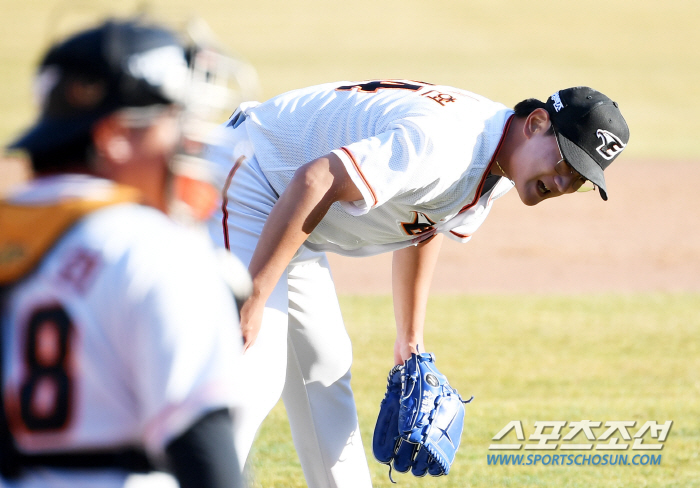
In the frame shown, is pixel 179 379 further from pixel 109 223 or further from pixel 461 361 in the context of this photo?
pixel 461 361

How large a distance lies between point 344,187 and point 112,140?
4.15 ft

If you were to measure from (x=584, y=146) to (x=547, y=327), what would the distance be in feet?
14.5

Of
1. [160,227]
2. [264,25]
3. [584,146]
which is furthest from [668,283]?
[264,25]

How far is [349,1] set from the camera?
31.7 m

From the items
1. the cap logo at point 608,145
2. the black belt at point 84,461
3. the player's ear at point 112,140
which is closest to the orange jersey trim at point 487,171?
the cap logo at point 608,145

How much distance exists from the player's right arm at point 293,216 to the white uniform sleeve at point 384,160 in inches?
1.2

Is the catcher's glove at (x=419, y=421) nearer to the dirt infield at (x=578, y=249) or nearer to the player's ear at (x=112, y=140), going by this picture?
the player's ear at (x=112, y=140)

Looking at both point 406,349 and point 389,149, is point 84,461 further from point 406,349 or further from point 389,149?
point 406,349

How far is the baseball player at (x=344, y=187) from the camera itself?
2602mm

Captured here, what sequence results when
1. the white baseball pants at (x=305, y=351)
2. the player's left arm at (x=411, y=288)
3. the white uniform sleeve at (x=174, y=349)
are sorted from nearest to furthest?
1. the white uniform sleeve at (x=174, y=349)
2. the white baseball pants at (x=305, y=351)
3. the player's left arm at (x=411, y=288)

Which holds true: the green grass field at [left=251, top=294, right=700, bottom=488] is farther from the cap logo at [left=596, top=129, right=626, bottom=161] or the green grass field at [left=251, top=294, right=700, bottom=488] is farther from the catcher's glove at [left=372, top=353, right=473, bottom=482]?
the cap logo at [left=596, top=129, right=626, bottom=161]

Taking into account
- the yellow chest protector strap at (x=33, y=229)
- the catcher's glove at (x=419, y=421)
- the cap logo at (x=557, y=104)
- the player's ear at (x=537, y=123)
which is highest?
the yellow chest protector strap at (x=33, y=229)

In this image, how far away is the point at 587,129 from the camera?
291 cm

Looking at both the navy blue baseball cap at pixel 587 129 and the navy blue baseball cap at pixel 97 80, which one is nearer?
the navy blue baseball cap at pixel 97 80
